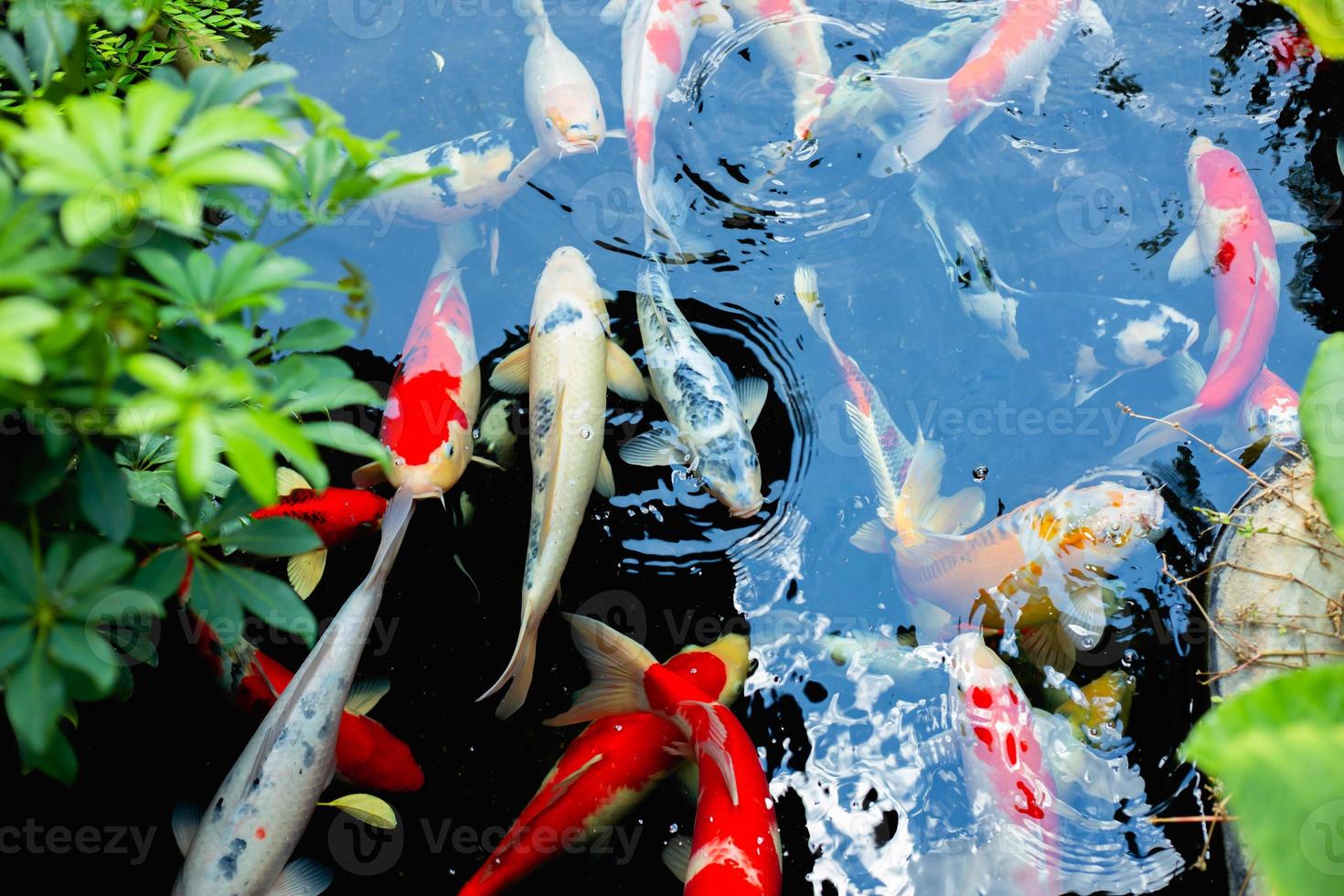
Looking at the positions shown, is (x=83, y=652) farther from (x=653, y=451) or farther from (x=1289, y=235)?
(x=1289, y=235)

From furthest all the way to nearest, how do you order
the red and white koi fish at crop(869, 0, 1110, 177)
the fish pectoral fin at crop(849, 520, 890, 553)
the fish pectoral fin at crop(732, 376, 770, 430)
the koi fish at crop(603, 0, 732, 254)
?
the red and white koi fish at crop(869, 0, 1110, 177)
the koi fish at crop(603, 0, 732, 254)
the fish pectoral fin at crop(732, 376, 770, 430)
the fish pectoral fin at crop(849, 520, 890, 553)

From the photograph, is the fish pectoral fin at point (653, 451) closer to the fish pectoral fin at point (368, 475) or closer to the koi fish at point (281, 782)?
the fish pectoral fin at point (368, 475)

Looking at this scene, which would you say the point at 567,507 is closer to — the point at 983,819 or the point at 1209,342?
the point at 983,819

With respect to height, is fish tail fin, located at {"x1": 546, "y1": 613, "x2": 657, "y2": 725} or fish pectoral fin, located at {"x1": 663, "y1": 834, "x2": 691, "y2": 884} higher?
fish tail fin, located at {"x1": 546, "y1": 613, "x2": 657, "y2": 725}

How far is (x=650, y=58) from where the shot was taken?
467cm

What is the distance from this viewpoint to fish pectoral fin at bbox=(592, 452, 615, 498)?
3.87 meters

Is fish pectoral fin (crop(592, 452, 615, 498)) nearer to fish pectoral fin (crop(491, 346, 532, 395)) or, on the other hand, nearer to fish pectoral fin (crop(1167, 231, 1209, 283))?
fish pectoral fin (crop(491, 346, 532, 395))

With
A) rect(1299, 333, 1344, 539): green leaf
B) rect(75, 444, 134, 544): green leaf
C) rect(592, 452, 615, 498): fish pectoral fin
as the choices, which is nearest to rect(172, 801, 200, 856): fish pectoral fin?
rect(592, 452, 615, 498): fish pectoral fin

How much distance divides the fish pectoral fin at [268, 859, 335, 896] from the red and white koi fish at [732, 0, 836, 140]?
378cm

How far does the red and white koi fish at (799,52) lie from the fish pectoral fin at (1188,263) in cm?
180

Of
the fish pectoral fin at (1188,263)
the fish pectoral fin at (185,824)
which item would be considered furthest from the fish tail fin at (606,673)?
the fish pectoral fin at (1188,263)

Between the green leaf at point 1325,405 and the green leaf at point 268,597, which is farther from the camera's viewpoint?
the green leaf at point 1325,405

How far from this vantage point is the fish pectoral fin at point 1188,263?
4.29 meters

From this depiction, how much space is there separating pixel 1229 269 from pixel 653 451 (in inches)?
104
